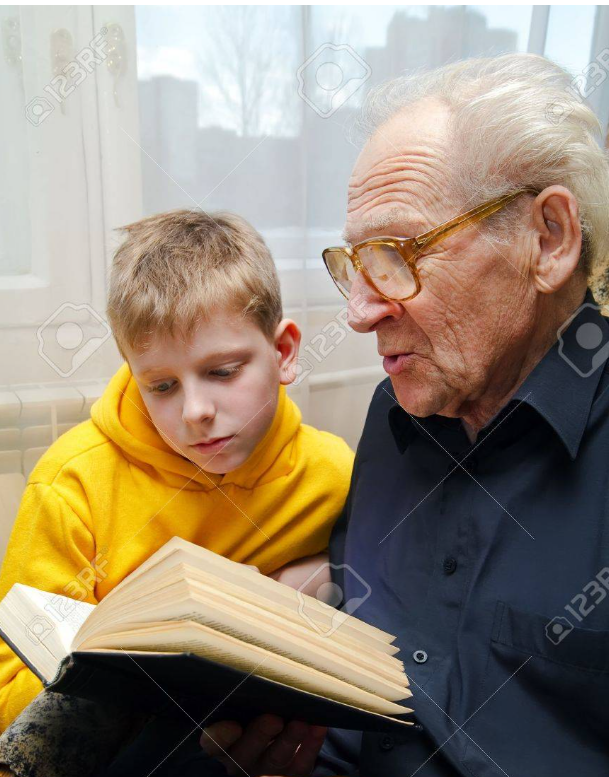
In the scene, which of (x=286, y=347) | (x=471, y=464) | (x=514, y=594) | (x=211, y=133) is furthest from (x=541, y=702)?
(x=211, y=133)

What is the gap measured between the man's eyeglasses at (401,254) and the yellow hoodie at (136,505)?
35 centimetres

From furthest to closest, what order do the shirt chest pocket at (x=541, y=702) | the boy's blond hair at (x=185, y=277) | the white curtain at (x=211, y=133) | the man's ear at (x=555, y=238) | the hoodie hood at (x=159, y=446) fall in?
1. the white curtain at (x=211, y=133)
2. the hoodie hood at (x=159, y=446)
3. the boy's blond hair at (x=185, y=277)
4. the man's ear at (x=555, y=238)
5. the shirt chest pocket at (x=541, y=702)

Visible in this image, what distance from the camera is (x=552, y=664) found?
0.88 meters

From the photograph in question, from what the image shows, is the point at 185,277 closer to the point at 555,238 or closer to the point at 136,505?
the point at 136,505

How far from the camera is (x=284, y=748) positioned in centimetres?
97

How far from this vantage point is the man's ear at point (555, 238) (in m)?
0.97

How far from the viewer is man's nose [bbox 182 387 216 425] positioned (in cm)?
107

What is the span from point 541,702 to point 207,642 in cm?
47

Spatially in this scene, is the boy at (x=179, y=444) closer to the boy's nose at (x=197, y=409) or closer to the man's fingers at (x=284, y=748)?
the boy's nose at (x=197, y=409)

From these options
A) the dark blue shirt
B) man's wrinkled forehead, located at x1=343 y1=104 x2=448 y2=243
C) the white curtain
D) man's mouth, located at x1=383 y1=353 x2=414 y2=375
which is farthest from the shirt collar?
the white curtain

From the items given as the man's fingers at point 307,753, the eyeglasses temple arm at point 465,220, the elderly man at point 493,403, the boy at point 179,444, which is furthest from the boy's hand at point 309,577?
the eyeglasses temple arm at point 465,220

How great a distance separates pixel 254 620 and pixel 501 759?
40cm

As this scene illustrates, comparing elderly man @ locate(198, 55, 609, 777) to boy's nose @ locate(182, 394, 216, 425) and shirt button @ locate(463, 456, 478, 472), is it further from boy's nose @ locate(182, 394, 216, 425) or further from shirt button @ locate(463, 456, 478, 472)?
boy's nose @ locate(182, 394, 216, 425)

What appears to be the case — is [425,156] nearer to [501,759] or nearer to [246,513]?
[246,513]
